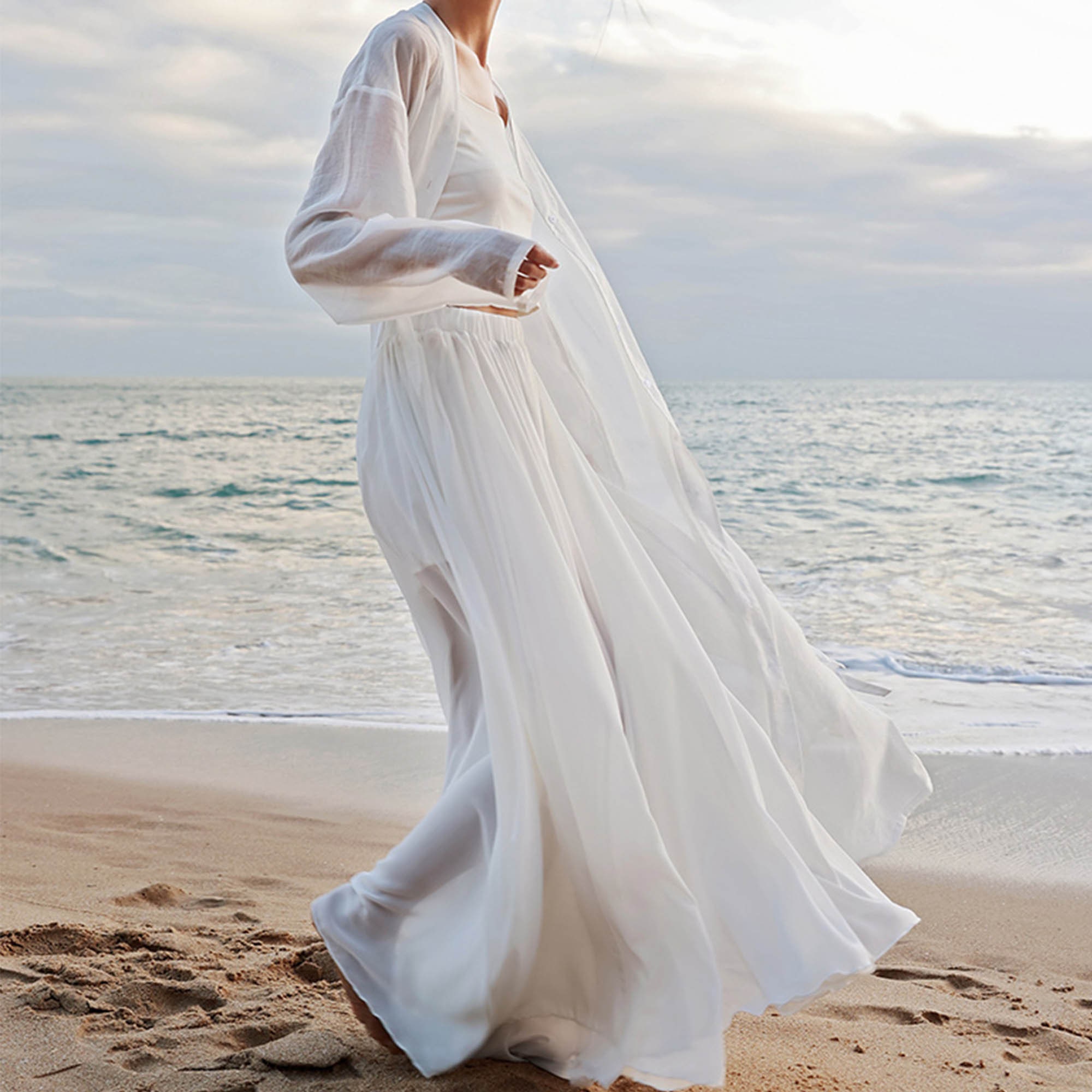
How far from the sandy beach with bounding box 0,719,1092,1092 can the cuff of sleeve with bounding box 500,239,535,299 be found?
1.25 meters

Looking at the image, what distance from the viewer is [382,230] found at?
5.34 feet

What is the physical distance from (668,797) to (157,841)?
254 centimetres

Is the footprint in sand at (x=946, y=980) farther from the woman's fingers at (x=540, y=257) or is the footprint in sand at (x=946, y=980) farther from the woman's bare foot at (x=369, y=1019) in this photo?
the woman's fingers at (x=540, y=257)

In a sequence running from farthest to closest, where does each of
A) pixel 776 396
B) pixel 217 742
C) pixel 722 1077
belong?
pixel 776 396
pixel 217 742
pixel 722 1077

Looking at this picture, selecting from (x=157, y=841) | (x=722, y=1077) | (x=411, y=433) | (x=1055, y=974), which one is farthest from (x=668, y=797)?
(x=157, y=841)

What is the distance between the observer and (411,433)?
189 centimetres

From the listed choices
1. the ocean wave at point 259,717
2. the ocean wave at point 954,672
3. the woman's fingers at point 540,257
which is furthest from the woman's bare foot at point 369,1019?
the ocean wave at point 954,672

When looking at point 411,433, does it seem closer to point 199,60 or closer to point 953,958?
point 953,958

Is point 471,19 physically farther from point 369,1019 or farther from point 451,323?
point 369,1019

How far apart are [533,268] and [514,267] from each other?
4 cm

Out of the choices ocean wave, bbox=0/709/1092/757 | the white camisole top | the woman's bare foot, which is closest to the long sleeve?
the white camisole top

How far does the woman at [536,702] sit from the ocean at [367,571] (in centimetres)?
325

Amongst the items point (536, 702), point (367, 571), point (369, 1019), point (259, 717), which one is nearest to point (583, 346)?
point (536, 702)

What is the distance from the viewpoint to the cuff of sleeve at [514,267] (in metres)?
1.57
